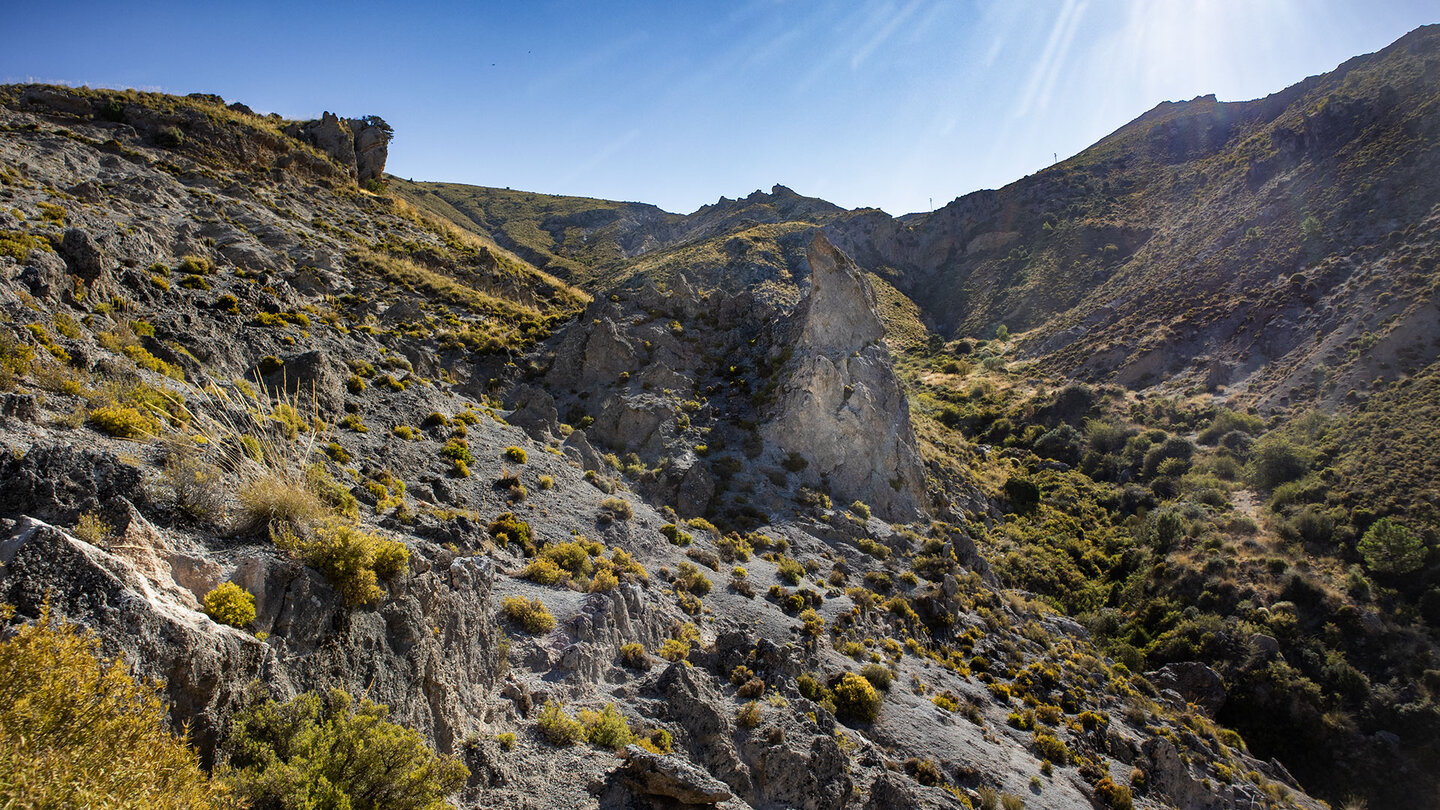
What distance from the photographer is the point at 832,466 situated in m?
32.8

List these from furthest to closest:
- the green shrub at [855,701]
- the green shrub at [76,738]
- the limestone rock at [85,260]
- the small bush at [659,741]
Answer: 1. the green shrub at [855,701]
2. the limestone rock at [85,260]
3. the small bush at [659,741]
4. the green shrub at [76,738]

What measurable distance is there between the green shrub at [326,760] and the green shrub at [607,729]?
4.23 m

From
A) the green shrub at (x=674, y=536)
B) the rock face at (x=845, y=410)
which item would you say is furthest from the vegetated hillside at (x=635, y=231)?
the green shrub at (x=674, y=536)

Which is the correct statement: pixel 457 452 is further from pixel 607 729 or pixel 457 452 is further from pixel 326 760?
pixel 326 760

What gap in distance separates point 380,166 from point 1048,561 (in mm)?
65888

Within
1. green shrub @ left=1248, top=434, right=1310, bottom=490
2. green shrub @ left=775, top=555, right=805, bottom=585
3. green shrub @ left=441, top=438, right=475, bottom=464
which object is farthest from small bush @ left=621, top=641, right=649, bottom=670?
green shrub @ left=1248, top=434, right=1310, bottom=490

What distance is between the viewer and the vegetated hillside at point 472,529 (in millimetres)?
7336

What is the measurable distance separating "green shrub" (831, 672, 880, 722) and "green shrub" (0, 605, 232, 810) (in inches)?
617

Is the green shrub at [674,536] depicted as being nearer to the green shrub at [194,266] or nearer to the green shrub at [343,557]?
the green shrub at [343,557]

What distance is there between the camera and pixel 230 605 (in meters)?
7.41

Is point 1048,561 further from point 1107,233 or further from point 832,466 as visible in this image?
point 1107,233

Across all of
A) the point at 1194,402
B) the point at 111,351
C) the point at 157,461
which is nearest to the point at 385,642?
the point at 157,461

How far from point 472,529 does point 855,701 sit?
39.1 ft

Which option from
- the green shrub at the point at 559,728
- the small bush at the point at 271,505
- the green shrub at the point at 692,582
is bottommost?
the green shrub at the point at 692,582
